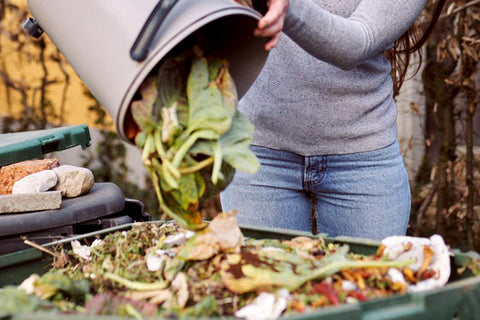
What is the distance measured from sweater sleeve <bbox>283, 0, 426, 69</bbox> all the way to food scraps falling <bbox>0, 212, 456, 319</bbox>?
1.37 feet

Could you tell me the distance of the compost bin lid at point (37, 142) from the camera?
1.89m

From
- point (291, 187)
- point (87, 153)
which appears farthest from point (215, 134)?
point (87, 153)

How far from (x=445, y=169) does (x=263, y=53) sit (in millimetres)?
2618

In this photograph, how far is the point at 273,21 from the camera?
121cm

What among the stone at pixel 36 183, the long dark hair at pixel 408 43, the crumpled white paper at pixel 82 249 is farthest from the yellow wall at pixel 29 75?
the crumpled white paper at pixel 82 249

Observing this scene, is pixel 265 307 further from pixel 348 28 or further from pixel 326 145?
pixel 326 145

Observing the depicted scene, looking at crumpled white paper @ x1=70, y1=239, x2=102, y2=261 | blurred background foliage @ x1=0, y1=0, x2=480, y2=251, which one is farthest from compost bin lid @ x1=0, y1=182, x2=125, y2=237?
blurred background foliage @ x1=0, y1=0, x2=480, y2=251

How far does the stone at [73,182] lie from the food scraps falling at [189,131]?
788 millimetres

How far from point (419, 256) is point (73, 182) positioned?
3.75 feet

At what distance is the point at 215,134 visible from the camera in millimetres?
1147

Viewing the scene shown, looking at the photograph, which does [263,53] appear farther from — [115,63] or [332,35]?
[115,63]

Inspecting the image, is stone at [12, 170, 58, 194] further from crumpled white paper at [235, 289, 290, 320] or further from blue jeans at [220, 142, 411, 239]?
crumpled white paper at [235, 289, 290, 320]

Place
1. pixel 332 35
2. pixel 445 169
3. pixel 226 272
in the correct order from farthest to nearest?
pixel 445 169 < pixel 332 35 < pixel 226 272

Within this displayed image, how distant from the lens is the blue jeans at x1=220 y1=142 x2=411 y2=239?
176cm
